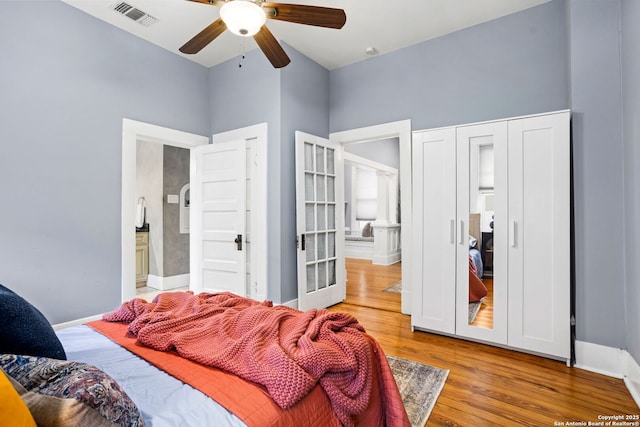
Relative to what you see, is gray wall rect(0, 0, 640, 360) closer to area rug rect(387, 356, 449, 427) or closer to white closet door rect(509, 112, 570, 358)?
white closet door rect(509, 112, 570, 358)

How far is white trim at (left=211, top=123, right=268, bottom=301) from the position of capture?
11.7 ft

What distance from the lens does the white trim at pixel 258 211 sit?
355 cm

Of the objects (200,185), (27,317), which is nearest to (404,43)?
(200,185)

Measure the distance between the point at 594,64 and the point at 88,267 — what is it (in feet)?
14.9

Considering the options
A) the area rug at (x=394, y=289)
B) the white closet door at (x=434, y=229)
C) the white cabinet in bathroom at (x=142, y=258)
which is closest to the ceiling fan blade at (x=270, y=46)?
the white closet door at (x=434, y=229)

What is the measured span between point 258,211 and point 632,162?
319 centimetres

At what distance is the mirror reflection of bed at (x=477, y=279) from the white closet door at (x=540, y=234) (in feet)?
0.67

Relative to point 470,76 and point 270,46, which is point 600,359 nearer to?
point 470,76

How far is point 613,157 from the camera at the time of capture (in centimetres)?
230

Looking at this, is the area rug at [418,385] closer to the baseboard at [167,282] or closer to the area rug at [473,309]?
the area rug at [473,309]

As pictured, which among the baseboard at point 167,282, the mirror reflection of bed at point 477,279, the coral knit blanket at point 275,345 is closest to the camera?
the coral knit blanket at point 275,345

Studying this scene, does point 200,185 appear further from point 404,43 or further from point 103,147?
point 404,43

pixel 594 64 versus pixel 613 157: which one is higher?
pixel 594 64

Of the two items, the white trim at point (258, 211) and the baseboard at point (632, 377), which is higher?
the white trim at point (258, 211)
